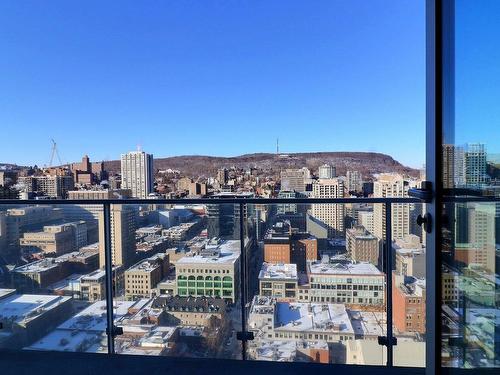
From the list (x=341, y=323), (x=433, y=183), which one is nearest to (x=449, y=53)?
(x=433, y=183)

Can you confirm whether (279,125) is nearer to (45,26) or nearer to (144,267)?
(45,26)

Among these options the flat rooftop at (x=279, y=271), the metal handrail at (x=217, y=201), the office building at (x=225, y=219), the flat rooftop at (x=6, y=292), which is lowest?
the flat rooftop at (x=6, y=292)

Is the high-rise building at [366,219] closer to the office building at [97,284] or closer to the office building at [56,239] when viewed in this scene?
the office building at [97,284]

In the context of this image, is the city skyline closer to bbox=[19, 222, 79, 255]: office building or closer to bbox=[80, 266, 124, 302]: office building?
bbox=[19, 222, 79, 255]: office building

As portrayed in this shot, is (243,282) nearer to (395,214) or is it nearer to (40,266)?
(395,214)

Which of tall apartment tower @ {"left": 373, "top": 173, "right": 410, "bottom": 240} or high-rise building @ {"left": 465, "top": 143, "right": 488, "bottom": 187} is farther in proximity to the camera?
tall apartment tower @ {"left": 373, "top": 173, "right": 410, "bottom": 240}

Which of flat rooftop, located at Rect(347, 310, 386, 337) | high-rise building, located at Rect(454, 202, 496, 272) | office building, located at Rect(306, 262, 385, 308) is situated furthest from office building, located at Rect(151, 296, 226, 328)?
high-rise building, located at Rect(454, 202, 496, 272)

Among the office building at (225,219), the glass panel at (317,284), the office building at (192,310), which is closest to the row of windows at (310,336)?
the glass panel at (317,284)

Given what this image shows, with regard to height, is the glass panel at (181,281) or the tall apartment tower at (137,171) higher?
the tall apartment tower at (137,171)

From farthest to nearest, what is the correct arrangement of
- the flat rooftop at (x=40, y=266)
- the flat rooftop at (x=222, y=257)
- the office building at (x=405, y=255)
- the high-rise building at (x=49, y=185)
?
the high-rise building at (x=49, y=185) → the flat rooftop at (x=40, y=266) → the flat rooftop at (x=222, y=257) → the office building at (x=405, y=255)
